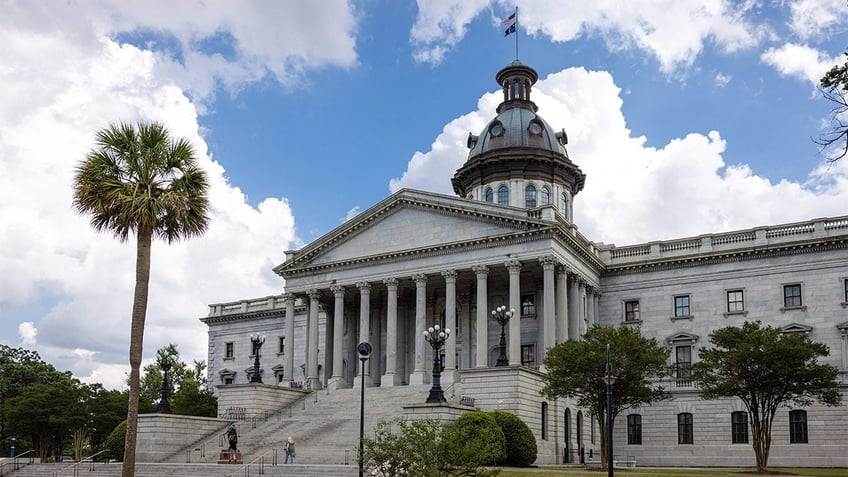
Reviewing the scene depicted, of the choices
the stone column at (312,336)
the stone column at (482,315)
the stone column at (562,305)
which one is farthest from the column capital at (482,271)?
the stone column at (312,336)

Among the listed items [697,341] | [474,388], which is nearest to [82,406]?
[474,388]

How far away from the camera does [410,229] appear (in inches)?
2180

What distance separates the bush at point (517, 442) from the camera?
38.7 meters

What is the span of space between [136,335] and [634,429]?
34.7 metres

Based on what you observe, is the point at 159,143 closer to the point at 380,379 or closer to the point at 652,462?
the point at 380,379

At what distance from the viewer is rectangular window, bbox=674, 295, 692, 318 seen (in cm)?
5428

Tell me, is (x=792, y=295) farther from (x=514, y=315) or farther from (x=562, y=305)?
(x=514, y=315)

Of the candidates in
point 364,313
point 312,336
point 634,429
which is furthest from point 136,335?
point 634,429

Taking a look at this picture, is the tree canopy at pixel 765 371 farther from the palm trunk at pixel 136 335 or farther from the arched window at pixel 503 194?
the arched window at pixel 503 194

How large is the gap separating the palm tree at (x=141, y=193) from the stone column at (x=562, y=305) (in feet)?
80.1

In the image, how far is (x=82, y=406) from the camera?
196ft

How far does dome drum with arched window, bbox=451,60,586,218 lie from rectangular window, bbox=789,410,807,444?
24184 mm

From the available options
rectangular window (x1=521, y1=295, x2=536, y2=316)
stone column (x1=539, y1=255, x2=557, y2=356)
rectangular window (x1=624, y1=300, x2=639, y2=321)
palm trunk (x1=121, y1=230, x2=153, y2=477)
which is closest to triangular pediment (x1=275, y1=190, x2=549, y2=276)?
stone column (x1=539, y1=255, x2=557, y2=356)

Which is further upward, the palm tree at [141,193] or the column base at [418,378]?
the palm tree at [141,193]
